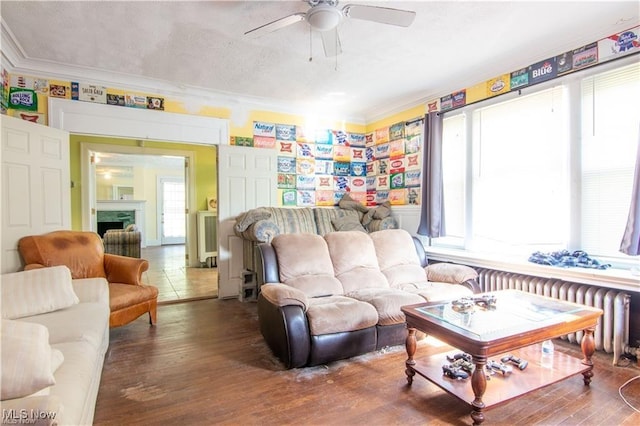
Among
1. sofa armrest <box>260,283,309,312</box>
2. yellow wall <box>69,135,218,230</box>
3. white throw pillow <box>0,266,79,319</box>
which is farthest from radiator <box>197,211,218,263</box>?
sofa armrest <box>260,283,309,312</box>

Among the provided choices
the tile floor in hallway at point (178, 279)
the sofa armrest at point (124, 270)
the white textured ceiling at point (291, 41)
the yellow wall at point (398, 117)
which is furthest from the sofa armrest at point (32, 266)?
the yellow wall at point (398, 117)

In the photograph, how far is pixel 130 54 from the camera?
10.2ft

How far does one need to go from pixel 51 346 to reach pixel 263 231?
2237mm

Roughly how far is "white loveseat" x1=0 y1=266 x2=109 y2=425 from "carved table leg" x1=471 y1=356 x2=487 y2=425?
1.76 m

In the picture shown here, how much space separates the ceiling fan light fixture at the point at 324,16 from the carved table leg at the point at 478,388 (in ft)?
7.42

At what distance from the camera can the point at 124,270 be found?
3.13m

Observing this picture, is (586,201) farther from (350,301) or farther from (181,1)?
(181,1)

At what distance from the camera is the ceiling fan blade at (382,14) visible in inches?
78.8

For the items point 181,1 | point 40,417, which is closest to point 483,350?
point 40,417

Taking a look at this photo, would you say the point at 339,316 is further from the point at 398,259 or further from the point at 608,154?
the point at 608,154

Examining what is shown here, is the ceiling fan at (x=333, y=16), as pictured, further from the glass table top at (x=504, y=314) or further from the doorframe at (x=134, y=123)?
the doorframe at (x=134, y=123)

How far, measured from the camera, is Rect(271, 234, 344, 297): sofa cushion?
283 cm

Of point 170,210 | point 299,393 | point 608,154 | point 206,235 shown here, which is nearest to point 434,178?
point 608,154

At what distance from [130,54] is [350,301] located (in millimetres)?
3058
